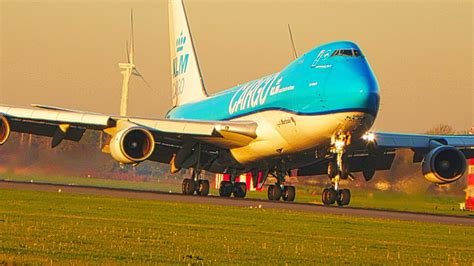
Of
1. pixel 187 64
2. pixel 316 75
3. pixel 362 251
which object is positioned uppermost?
pixel 187 64

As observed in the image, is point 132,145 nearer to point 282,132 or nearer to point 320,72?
point 282,132

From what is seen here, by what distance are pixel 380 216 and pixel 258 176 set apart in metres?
12.8

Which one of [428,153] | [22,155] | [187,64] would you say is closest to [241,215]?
[428,153]

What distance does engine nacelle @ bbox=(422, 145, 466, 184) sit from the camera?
41.8 meters

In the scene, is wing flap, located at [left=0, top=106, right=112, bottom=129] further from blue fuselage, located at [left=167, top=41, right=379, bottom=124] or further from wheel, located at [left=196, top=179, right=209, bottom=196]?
blue fuselage, located at [left=167, top=41, right=379, bottom=124]

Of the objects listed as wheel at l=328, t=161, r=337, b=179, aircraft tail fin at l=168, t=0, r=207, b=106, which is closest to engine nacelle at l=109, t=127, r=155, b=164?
wheel at l=328, t=161, r=337, b=179

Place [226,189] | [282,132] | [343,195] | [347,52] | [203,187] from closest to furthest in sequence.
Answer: [347,52], [343,195], [282,132], [203,187], [226,189]

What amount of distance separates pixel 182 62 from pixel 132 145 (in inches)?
727

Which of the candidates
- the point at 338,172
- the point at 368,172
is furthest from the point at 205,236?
the point at 368,172

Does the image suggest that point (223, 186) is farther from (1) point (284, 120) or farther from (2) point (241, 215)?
(2) point (241, 215)

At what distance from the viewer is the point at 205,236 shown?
20734mm

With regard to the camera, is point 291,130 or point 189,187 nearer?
point 291,130

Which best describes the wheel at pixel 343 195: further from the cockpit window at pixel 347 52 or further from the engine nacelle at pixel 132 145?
the engine nacelle at pixel 132 145

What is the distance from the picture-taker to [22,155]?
59.4 metres
